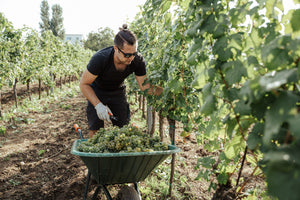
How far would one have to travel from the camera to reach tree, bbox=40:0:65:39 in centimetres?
5922

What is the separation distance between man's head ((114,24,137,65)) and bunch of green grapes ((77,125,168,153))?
927 mm

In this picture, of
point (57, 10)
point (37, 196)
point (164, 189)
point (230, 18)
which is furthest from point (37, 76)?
point (57, 10)

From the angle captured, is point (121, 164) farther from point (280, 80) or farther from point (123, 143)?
point (280, 80)

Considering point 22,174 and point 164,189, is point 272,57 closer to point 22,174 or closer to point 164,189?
point 164,189

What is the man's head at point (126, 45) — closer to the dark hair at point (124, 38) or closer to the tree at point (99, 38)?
the dark hair at point (124, 38)

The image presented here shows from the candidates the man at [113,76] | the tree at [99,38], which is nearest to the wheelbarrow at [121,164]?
the man at [113,76]

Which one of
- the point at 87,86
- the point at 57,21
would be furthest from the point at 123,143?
the point at 57,21

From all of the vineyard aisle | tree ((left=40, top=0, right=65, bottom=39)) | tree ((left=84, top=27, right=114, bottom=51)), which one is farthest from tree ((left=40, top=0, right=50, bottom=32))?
the vineyard aisle

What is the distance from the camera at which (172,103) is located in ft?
9.14

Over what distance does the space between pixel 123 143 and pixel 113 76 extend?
1345mm

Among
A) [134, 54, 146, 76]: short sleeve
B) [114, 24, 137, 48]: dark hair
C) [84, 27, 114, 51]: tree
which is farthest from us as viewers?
[84, 27, 114, 51]: tree

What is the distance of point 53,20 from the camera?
5991 centimetres

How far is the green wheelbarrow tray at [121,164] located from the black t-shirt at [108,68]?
124 cm

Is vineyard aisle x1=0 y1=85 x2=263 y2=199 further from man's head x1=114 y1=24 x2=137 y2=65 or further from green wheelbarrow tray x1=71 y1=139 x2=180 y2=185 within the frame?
man's head x1=114 y1=24 x2=137 y2=65
